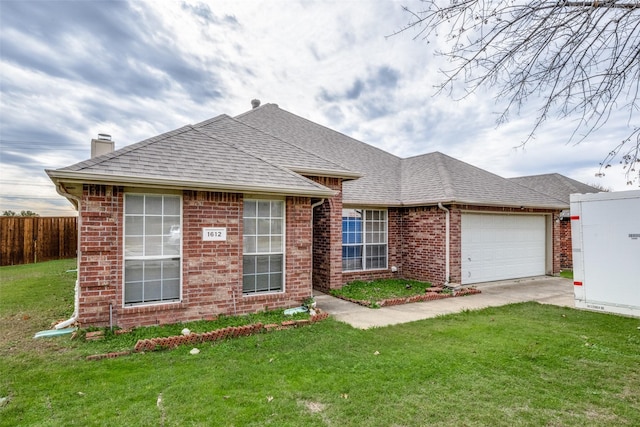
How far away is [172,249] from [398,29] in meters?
5.59

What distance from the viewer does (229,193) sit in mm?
6969

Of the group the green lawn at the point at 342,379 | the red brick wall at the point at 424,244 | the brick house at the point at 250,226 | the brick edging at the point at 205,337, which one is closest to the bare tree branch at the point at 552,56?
the green lawn at the point at 342,379

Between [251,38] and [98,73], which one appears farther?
→ [98,73]

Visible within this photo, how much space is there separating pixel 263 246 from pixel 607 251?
20.2 feet

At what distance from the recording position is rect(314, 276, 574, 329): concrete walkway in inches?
293

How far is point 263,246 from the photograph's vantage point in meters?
7.54

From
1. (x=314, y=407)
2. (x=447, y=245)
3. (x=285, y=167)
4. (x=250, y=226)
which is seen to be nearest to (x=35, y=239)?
(x=285, y=167)

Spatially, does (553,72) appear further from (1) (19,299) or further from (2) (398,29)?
(1) (19,299)

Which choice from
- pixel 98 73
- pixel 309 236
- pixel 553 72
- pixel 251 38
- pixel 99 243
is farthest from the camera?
pixel 98 73

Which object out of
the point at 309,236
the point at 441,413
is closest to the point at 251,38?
the point at 309,236

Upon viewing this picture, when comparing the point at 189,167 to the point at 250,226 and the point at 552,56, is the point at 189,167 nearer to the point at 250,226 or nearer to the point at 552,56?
the point at 250,226

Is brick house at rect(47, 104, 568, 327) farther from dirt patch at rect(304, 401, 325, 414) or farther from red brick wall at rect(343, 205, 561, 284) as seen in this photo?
dirt patch at rect(304, 401, 325, 414)

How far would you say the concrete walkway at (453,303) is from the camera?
7.45m

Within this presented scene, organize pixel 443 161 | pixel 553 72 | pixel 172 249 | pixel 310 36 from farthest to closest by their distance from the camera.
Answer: pixel 443 161
pixel 310 36
pixel 172 249
pixel 553 72
